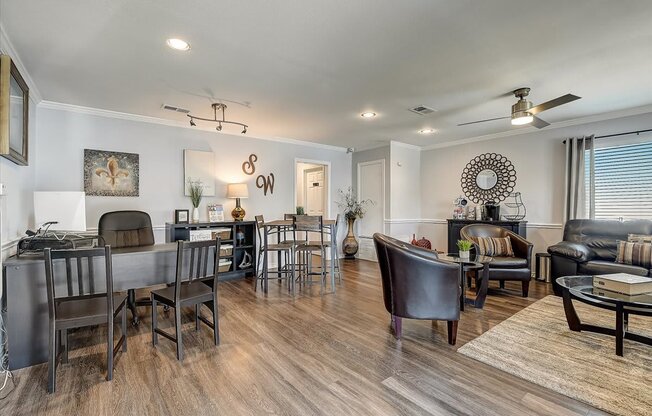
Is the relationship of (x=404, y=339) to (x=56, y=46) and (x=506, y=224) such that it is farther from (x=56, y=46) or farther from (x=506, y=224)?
(x=56, y=46)

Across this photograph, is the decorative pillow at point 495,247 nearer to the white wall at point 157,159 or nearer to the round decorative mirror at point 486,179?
the round decorative mirror at point 486,179

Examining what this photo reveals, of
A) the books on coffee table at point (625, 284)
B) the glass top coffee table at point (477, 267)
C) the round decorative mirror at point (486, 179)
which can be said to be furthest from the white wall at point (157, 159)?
the books on coffee table at point (625, 284)

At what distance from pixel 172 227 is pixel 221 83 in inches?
90.5

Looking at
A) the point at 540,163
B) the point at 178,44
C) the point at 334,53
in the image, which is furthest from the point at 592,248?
the point at 178,44

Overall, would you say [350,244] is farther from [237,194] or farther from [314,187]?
Result: [237,194]

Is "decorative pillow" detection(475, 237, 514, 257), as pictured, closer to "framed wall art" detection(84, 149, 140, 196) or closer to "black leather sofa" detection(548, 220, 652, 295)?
"black leather sofa" detection(548, 220, 652, 295)

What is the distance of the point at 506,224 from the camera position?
5.06 meters

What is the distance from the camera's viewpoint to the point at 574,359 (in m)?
2.40

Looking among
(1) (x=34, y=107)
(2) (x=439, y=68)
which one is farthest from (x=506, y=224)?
(1) (x=34, y=107)

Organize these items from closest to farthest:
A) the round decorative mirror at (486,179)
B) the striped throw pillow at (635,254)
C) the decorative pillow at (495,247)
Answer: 1. the striped throw pillow at (635,254)
2. the decorative pillow at (495,247)
3. the round decorative mirror at (486,179)

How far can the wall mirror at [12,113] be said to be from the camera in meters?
2.15

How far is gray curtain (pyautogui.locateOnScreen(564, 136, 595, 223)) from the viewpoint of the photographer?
4648 millimetres

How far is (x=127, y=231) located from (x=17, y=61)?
1.77 m

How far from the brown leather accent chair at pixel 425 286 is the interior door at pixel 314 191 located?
4.33m
